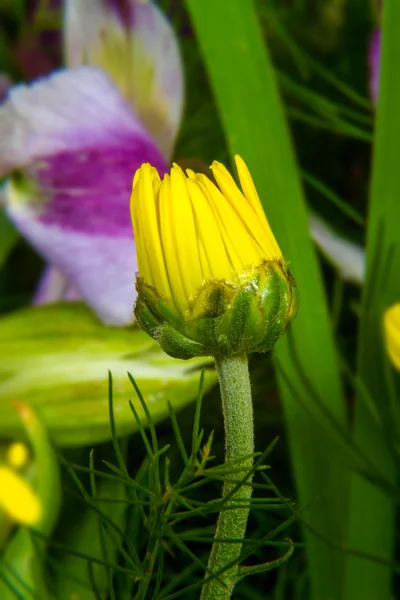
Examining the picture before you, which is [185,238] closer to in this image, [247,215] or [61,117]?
[247,215]

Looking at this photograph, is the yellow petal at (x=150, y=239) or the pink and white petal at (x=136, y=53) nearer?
the yellow petal at (x=150, y=239)

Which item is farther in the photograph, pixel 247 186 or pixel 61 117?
pixel 61 117

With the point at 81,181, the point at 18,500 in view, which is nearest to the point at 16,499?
the point at 18,500

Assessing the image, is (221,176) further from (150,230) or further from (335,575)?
(335,575)

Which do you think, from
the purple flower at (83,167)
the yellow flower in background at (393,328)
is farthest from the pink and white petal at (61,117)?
the yellow flower in background at (393,328)

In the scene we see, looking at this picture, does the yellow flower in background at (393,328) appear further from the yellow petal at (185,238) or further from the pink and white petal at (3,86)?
the pink and white petal at (3,86)

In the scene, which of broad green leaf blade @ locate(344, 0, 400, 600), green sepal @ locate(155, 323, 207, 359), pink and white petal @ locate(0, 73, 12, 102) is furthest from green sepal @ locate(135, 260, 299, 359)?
pink and white petal @ locate(0, 73, 12, 102)

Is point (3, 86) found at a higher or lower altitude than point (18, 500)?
higher

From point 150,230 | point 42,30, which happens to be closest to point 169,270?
point 150,230
